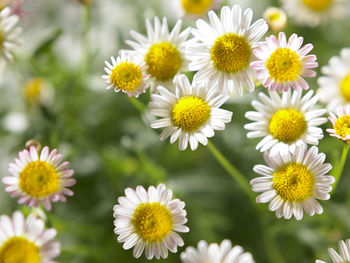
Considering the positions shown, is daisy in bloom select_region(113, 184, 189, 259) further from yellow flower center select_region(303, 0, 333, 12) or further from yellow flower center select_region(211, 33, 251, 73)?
yellow flower center select_region(303, 0, 333, 12)

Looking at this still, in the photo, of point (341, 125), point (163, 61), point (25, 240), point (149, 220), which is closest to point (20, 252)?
point (25, 240)

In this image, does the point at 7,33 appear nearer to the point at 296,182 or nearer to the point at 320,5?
the point at 296,182

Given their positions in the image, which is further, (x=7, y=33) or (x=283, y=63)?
(x=7, y=33)

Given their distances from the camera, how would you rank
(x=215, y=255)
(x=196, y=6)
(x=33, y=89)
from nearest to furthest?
1. (x=215, y=255)
2. (x=196, y=6)
3. (x=33, y=89)

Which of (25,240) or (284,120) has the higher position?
(284,120)

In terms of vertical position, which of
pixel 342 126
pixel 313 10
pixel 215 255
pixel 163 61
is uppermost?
pixel 313 10

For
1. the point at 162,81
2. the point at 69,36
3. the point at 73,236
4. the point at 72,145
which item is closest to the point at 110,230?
the point at 73,236

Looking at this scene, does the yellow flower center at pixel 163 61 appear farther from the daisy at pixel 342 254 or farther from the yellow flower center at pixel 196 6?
the daisy at pixel 342 254
